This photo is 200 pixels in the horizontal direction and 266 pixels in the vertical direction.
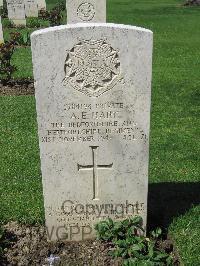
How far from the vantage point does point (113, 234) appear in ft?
13.3

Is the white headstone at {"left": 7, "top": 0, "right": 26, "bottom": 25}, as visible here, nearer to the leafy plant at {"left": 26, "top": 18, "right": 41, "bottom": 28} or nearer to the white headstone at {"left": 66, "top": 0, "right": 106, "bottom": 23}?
the leafy plant at {"left": 26, "top": 18, "right": 41, "bottom": 28}

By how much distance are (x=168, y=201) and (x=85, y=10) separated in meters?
8.23

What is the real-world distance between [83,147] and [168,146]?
3053 mm

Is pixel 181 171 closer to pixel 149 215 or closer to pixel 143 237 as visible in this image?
pixel 149 215

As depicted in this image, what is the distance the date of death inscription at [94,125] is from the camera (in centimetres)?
373

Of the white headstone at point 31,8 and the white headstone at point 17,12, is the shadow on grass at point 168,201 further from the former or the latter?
the white headstone at point 31,8

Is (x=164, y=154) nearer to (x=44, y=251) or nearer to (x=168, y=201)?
(x=168, y=201)

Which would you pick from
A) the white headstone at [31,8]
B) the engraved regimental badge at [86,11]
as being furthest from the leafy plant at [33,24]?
the engraved regimental badge at [86,11]

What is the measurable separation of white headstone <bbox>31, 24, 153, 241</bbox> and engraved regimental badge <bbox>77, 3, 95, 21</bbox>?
8738 millimetres

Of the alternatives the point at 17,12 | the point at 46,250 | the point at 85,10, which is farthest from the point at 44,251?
the point at 17,12

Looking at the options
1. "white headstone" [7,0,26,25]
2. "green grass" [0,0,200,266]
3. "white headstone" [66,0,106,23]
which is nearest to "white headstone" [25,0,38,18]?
"white headstone" [7,0,26,25]

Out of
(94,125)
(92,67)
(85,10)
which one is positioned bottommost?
(94,125)

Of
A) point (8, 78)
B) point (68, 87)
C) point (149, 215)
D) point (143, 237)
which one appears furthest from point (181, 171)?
point (8, 78)

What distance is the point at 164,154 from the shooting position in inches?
252
